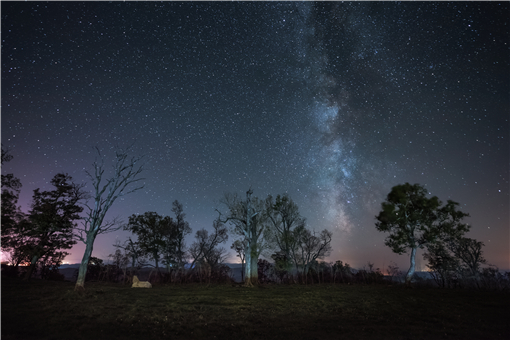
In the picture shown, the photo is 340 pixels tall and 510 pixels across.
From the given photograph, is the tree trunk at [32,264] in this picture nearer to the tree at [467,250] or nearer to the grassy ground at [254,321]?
the grassy ground at [254,321]

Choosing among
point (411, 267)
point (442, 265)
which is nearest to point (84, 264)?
point (411, 267)

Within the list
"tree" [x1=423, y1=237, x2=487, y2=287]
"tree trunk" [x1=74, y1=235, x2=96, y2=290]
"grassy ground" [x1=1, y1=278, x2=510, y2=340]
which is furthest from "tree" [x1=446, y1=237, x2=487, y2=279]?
"tree trunk" [x1=74, y1=235, x2=96, y2=290]

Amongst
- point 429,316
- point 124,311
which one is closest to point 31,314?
point 124,311

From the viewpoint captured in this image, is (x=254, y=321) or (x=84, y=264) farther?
(x=84, y=264)

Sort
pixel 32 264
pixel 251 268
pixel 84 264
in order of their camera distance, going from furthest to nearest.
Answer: pixel 251 268 → pixel 32 264 → pixel 84 264

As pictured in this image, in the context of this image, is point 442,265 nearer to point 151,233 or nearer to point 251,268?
point 251,268

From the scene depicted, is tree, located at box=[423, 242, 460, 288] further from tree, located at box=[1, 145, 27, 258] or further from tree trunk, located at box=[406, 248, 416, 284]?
tree, located at box=[1, 145, 27, 258]

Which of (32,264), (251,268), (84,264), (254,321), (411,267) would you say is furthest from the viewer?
(251,268)

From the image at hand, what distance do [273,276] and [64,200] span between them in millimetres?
32453

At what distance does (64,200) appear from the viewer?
3394 centimetres

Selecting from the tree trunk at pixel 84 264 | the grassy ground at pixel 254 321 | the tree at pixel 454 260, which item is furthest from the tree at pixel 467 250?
the tree trunk at pixel 84 264

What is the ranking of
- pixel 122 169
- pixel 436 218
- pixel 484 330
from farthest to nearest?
pixel 436 218 → pixel 122 169 → pixel 484 330

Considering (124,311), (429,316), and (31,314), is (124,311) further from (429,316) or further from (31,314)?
(429,316)

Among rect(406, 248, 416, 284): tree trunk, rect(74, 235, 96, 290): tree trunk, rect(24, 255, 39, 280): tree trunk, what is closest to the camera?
rect(74, 235, 96, 290): tree trunk
